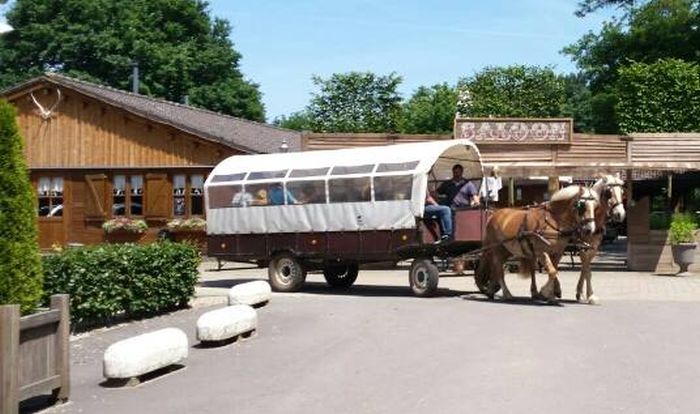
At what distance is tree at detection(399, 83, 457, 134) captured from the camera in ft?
184

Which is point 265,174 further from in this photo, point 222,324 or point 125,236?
point 125,236

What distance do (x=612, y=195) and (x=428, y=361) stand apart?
Result: 6.50 meters

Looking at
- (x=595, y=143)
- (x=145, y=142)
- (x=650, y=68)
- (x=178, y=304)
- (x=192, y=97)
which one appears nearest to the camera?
(x=178, y=304)

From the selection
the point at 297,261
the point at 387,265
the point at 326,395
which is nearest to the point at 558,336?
the point at 326,395

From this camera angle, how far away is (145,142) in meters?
32.8

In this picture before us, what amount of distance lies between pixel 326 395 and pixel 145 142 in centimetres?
2486

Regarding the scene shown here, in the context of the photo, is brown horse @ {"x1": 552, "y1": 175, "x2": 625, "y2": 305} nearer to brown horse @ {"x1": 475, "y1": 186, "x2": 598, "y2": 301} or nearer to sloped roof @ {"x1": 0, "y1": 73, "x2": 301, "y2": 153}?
brown horse @ {"x1": 475, "y1": 186, "x2": 598, "y2": 301}

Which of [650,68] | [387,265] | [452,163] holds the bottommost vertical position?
[387,265]

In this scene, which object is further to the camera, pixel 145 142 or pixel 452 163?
pixel 145 142

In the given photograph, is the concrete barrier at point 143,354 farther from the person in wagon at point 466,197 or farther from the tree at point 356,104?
the tree at point 356,104

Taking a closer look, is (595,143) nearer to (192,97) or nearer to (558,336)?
(558,336)

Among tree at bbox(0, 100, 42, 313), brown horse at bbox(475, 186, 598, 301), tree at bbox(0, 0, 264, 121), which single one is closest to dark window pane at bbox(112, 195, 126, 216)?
brown horse at bbox(475, 186, 598, 301)

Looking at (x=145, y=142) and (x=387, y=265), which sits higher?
(x=145, y=142)

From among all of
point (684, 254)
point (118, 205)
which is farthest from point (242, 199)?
point (118, 205)
